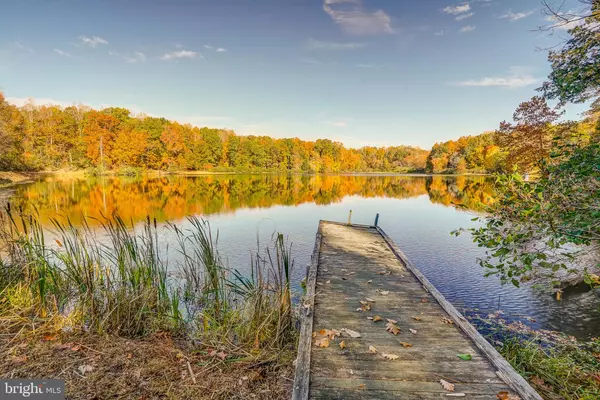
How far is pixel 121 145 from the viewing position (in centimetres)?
5862

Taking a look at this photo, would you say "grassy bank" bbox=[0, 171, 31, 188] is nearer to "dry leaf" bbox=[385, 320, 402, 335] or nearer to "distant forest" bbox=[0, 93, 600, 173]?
"distant forest" bbox=[0, 93, 600, 173]

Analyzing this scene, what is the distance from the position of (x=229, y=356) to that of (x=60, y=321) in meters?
2.51

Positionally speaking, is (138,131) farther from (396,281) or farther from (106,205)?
(396,281)

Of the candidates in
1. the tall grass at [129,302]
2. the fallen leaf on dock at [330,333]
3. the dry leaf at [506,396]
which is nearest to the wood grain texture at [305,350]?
the fallen leaf on dock at [330,333]

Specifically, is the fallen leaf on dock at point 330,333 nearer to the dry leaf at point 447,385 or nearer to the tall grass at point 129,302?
the tall grass at point 129,302

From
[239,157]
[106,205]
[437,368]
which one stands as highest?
[239,157]

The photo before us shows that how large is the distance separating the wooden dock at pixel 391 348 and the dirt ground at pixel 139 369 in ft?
2.16

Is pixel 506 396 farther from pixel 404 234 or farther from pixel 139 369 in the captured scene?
pixel 404 234

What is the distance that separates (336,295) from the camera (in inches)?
222

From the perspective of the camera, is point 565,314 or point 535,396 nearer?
point 535,396

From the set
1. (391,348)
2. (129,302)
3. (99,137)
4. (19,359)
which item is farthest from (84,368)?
(99,137)

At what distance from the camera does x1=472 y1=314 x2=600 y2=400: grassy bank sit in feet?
13.7

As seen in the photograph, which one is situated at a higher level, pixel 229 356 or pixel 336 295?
pixel 336 295

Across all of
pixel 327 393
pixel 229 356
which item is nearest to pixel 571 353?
pixel 327 393
